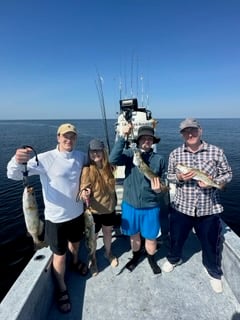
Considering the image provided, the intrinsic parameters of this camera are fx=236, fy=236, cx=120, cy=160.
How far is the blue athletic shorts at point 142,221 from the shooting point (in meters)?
3.68

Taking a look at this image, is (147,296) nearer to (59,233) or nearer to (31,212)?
(59,233)

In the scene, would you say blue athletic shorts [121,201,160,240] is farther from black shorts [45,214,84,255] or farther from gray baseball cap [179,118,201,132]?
gray baseball cap [179,118,201,132]

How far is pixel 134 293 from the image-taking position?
345 centimetres

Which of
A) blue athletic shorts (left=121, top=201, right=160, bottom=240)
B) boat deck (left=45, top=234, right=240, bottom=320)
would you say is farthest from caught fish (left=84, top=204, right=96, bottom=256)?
boat deck (left=45, top=234, right=240, bottom=320)

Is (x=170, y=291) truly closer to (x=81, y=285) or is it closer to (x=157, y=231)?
(x=157, y=231)

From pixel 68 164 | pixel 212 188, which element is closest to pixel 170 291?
pixel 212 188

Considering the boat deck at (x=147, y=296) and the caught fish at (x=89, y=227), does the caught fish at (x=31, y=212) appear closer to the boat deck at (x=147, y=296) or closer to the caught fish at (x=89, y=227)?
the caught fish at (x=89, y=227)

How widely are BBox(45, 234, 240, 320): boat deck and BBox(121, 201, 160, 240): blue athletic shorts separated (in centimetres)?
71

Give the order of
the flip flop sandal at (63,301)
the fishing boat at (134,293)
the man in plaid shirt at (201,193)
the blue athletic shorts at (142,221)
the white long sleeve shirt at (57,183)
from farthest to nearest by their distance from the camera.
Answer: the blue athletic shorts at (142,221) < the man in plaid shirt at (201,193) < the flip flop sandal at (63,301) < the white long sleeve shirt at (57,183) < the fishing boat at (134,293)

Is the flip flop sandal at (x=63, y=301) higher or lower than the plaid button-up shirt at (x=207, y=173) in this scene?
lower

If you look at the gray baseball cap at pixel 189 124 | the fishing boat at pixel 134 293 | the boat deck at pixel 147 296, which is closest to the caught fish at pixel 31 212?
the fishing boat at pixel 134 293

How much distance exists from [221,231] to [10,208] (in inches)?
442

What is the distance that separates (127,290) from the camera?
11.5ft

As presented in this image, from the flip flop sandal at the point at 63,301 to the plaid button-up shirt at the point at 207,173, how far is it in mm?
2030
